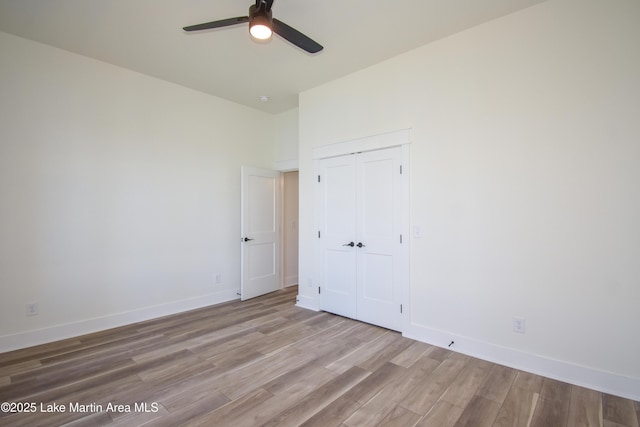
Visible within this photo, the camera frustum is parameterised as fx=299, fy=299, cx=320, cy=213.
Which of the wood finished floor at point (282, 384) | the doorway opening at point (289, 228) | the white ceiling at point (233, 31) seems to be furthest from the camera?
the doorway opening at point (289, 228)

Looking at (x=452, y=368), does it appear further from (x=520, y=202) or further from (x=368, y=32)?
(x=368, y=32)

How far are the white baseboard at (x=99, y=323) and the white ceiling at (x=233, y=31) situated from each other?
121 inches

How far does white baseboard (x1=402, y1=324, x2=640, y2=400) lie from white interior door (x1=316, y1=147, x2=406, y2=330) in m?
0.44

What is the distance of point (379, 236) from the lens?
11.9 feet

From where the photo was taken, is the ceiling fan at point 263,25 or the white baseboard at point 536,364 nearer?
the ceiling fan at point 263,25

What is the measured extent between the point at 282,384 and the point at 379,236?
1941mm

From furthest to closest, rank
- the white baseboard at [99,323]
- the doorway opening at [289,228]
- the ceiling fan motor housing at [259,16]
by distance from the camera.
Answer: the doorway opening at [289,228] → the white baseboard at [99,323] → the ceiling fan motor housing at [259,16]

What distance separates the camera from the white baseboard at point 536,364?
2240 mm

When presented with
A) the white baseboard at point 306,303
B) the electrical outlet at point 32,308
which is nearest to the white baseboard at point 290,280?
the white baseboard at point 306,303

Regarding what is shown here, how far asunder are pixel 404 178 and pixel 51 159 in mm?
3886

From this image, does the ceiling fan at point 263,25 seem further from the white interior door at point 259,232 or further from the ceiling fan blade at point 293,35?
the white interior door at point 259,232

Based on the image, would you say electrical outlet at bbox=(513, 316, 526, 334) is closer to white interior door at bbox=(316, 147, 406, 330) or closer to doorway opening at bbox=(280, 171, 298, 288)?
white interior door at bbox=(316, 147, 406, 330)

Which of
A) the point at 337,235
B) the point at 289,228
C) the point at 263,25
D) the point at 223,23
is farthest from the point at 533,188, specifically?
the point at 289,228

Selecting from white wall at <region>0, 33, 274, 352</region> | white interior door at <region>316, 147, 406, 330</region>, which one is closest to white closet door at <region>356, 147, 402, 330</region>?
white interior door at <region>316, 147, 406, 330</region>
